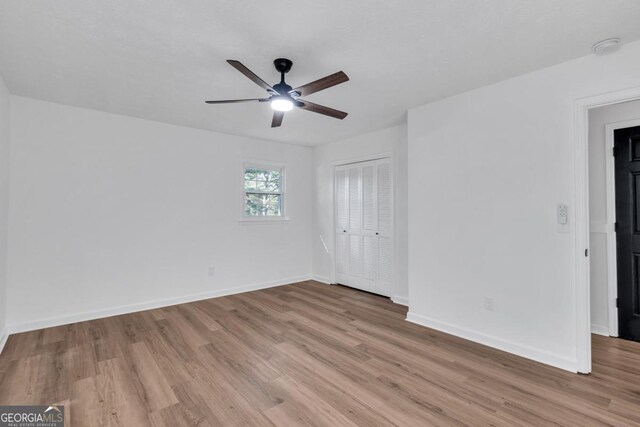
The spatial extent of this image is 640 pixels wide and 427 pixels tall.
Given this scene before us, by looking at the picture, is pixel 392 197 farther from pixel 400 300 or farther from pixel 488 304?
pixel 488 304

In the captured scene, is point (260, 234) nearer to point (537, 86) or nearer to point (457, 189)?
point (457, 189)

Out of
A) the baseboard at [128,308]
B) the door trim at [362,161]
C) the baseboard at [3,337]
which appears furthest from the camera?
the door trim at [362,161]

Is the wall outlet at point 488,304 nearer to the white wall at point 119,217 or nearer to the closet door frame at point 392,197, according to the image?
the closet door frame at point 392,197

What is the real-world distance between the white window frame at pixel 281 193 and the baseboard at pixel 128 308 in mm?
1080

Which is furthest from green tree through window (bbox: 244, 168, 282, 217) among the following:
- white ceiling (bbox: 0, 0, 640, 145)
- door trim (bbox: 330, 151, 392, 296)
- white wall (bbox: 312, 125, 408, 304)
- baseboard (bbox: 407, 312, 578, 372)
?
baseboard (bbox: 407, 312, 578, 372)

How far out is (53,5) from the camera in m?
1.83

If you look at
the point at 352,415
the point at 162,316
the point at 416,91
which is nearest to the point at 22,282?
the point at 162,316

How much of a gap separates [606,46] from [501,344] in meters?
2.55

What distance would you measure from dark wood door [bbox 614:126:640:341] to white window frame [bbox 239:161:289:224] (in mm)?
4389

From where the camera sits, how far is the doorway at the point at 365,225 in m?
4.61

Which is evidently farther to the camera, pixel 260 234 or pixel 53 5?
pixel 260 234

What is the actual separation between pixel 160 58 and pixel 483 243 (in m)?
3.34

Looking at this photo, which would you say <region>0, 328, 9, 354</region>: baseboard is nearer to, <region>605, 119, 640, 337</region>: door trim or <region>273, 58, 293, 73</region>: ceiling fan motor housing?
<region>273, 58, 293, 73</region>: ceiling fan motor housing

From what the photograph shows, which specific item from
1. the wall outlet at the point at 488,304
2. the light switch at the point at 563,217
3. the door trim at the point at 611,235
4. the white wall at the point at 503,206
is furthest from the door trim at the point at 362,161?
the door trim at the point at 611,235
